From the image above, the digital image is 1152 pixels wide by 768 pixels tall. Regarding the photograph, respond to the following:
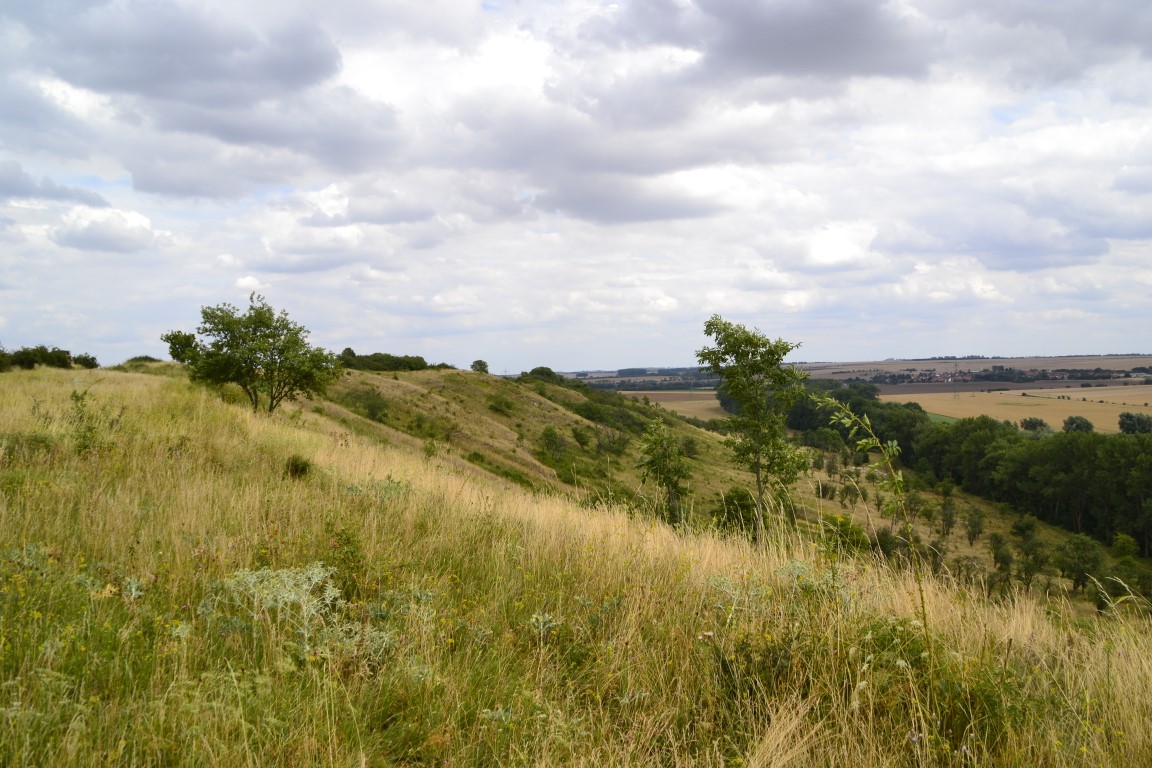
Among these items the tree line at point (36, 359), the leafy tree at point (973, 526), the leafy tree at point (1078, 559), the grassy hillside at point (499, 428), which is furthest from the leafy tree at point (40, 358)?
the leafy tree at point (973, 526)

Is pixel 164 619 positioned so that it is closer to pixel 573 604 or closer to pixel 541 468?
pixel 573 604

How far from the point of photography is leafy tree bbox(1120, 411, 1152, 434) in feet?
331

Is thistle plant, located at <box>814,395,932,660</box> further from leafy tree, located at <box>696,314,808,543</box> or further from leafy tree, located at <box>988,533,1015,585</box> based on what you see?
leafy tree, located at <box>988,533,1015,585</box>

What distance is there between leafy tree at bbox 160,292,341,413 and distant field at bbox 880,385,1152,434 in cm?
12578

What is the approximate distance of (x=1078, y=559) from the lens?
6281cm

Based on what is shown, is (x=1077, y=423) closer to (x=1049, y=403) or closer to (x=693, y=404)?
(x=1049, y=403)

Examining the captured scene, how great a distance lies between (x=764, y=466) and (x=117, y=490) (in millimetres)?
23188

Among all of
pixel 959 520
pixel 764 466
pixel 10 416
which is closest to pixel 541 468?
pixel 764 466

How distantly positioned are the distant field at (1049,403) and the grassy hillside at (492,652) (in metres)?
131

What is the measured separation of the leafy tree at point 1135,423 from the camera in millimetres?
100938

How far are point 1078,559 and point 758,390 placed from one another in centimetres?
6052

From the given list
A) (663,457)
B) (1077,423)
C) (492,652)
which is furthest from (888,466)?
(1077,423)

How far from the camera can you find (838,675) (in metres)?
3.58

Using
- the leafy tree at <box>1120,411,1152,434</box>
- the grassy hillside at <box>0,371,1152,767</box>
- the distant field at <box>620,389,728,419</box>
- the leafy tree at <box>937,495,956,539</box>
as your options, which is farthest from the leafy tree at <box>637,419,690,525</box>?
the leafy tree at <box>1120,411,1152,434</box>
